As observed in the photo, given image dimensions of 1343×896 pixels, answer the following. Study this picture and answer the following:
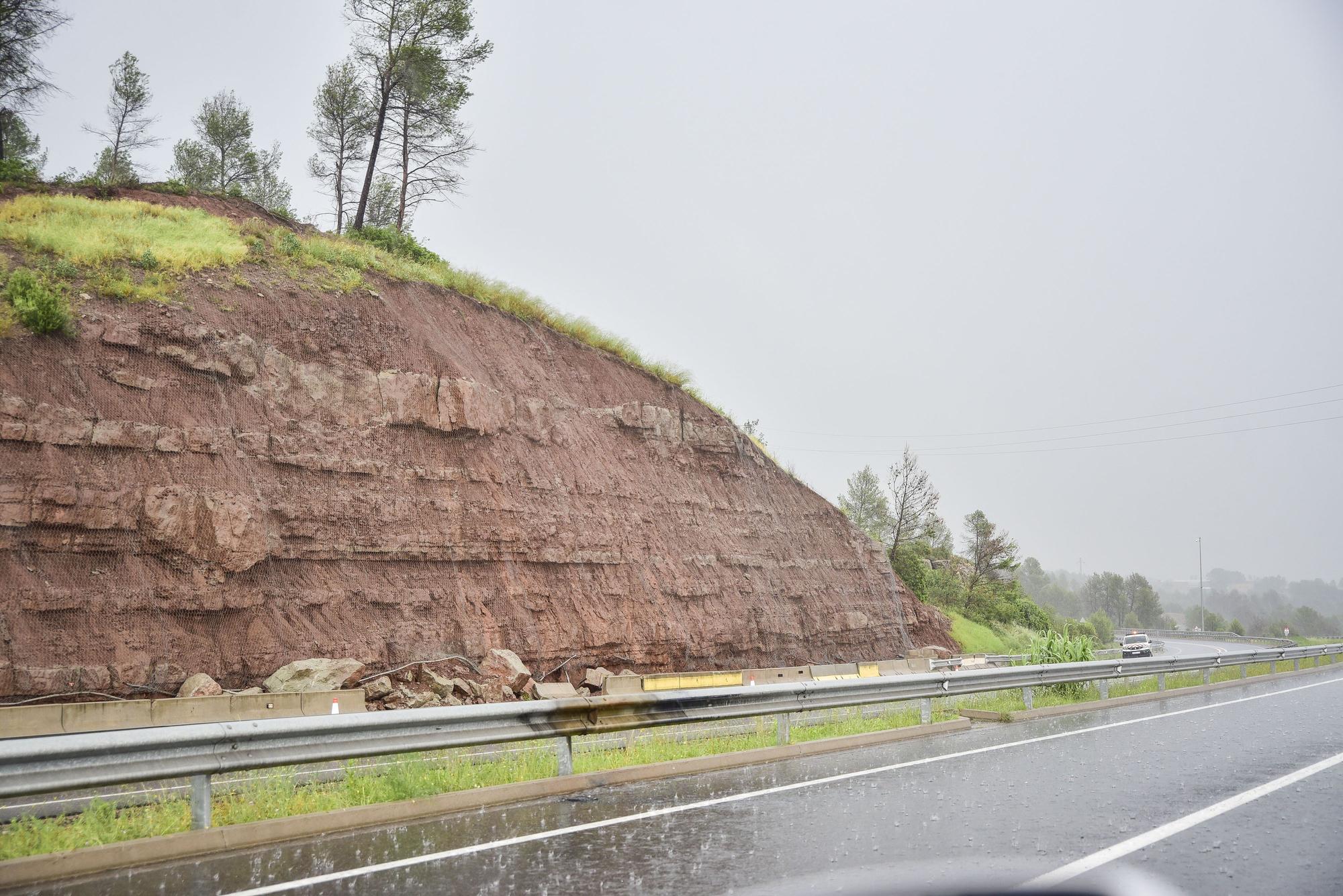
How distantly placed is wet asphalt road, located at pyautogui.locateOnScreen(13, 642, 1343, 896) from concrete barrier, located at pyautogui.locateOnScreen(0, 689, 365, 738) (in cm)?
842

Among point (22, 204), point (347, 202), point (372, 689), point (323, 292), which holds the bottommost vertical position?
point (372, 689)

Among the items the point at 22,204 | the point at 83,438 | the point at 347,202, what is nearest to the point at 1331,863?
the point at 83,438

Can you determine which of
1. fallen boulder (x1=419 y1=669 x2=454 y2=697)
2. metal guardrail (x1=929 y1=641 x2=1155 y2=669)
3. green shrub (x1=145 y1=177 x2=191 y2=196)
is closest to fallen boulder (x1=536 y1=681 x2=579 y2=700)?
fallen boulder (x1=419 y1=669 x2=454 y2=697)

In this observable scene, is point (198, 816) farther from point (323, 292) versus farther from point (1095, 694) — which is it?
point (323, 292)

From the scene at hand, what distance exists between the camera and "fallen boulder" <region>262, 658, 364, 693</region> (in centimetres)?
1741

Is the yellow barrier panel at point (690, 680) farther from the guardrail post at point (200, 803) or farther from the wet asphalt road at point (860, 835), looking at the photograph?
the guardrail post at point (200, 803)

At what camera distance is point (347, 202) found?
52.8 meters

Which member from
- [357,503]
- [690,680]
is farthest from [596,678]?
[357,503]

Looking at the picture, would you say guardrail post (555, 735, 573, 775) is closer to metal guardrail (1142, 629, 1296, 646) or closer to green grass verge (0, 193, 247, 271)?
green grass verge (0, 193, 247, 271)

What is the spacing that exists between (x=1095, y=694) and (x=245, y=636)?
54.6 ft

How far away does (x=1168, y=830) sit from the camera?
6.72 meters

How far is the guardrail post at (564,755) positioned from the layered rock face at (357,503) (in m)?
11.4

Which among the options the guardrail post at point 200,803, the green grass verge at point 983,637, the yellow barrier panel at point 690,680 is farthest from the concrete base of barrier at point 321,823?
the green grass verge at point 983,637

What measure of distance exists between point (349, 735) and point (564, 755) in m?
2.19
